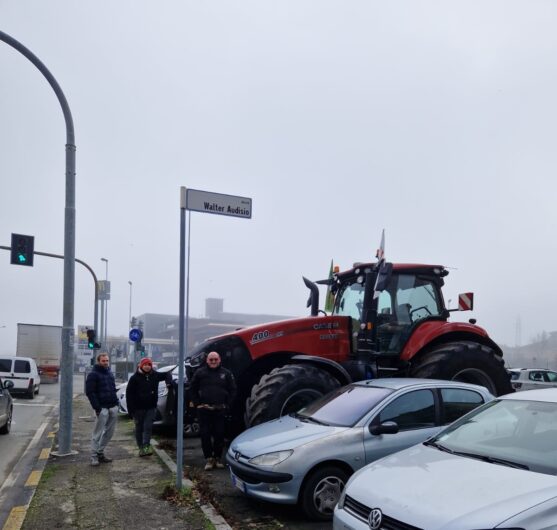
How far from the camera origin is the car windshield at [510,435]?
152 inches

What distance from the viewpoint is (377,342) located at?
8602mm

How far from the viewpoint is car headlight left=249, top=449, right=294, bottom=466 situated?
18.2 ft

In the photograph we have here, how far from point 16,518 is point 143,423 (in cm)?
293

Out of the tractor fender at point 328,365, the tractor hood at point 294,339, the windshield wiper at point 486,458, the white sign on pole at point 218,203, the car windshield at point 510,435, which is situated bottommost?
the windshield wiper at point 486,458

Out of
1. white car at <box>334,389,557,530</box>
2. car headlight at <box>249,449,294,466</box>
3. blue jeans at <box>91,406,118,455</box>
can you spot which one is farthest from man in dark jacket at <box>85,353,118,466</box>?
white car at <box>334,389,557,530</box>

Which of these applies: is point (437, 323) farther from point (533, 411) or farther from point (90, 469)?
point (90, 469)

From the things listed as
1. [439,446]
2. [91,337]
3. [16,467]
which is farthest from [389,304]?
[91,337]

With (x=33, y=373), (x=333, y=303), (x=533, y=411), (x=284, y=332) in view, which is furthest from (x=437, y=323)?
(x=33, y=373)

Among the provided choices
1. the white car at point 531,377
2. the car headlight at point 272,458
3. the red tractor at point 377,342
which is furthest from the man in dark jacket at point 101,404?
the white car at point 531,377

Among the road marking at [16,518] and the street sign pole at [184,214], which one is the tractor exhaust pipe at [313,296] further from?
the road marking at [16,518]

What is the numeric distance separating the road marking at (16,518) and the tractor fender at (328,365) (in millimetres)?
3812

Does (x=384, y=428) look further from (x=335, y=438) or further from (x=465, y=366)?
(x=465, y=366)

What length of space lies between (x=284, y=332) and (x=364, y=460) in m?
3.08

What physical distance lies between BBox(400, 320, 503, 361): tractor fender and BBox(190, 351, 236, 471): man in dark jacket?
2.77m
